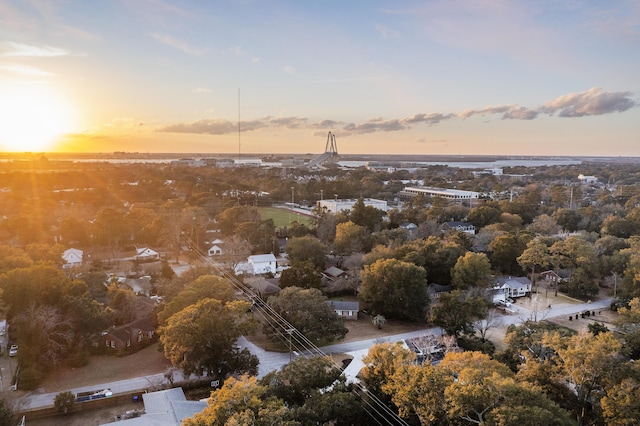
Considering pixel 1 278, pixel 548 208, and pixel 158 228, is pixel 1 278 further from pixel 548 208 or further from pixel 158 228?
pixel 548 208

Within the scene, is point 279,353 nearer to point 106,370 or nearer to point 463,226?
point 106,370

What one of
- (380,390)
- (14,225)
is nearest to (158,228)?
(14,225)

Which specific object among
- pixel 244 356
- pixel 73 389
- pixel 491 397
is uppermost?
pixel 491 397

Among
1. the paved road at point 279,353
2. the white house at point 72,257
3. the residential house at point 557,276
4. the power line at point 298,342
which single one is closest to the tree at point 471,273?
the paved road at point 279,353

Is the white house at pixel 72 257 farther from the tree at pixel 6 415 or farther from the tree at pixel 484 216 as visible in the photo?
the tree at pixel 484 216

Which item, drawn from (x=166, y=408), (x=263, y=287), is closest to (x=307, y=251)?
(x=263, y=287)

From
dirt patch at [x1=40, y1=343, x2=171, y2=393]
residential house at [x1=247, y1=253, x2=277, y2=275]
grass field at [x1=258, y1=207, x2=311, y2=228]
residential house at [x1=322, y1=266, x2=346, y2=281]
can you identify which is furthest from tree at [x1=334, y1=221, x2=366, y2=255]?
dirt patch at [x1=40, y1=343, x2=171, y2=393]

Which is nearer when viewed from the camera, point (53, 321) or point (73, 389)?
point (73, 389)
